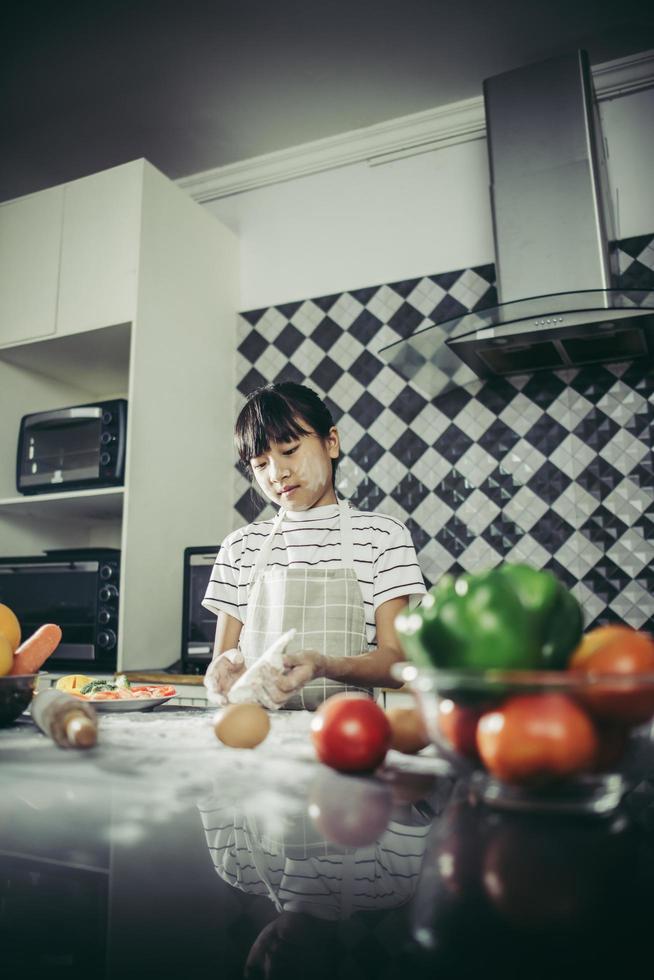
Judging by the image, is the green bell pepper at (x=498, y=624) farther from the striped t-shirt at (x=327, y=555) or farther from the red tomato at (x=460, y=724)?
the striped t-shirt at (x=327, y=555)

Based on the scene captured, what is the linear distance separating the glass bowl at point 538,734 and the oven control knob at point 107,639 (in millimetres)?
1709

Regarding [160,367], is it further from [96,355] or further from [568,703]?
[568,703]

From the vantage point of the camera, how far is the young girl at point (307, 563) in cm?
138

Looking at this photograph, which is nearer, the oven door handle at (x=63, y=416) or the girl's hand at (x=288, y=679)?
the girl's hand at (x=288, y=679)

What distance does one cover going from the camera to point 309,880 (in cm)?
37

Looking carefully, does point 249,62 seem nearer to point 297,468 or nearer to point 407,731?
point 297,468

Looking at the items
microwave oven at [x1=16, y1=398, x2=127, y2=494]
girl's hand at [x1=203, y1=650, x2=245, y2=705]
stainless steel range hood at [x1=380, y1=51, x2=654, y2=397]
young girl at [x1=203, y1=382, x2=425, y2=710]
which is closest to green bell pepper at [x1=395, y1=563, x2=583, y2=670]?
girl's hand at [x1=203, y1=650, x2=245, y2=705]

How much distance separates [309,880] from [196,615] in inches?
69.2

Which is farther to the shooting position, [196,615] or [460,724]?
[196,615]

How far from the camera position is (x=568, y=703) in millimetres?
424

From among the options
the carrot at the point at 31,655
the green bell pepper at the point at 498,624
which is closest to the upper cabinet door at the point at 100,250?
the carrot at the point at 31,655

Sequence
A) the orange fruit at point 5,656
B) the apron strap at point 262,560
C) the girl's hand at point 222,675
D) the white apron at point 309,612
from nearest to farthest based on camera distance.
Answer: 1. the orange fruit at point 5,656
2. the girl's hand at point 222,675
3. the white apron at point 309,612
4. the apron strap at point 262,560

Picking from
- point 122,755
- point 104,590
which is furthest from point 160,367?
point 122,755

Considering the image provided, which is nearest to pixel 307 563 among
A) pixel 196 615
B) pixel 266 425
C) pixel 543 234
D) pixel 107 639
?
pixel 266 425
